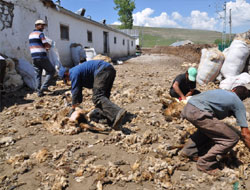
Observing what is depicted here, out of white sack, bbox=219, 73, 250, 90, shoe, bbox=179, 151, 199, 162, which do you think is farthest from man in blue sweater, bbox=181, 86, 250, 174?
white sack, bbox=219, 73, 250, 90

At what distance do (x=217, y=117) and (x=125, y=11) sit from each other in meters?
49.1

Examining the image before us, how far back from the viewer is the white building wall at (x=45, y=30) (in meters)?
6.79

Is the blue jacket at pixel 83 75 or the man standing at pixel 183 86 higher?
the blue jacket at pixel 83 75

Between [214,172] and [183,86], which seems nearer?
[214,172]

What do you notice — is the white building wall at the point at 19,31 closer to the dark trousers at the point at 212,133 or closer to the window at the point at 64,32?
the window at the point at 64,32

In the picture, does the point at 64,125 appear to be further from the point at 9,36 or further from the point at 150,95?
the point at 9,36

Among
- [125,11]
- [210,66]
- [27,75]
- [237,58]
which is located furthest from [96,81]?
[125,11]

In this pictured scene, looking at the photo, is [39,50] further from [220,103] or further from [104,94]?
[220,103]

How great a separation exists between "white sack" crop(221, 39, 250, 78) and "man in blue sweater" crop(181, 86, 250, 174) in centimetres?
472

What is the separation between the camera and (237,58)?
6734mm

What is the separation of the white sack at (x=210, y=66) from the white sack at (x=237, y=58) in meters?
0.26

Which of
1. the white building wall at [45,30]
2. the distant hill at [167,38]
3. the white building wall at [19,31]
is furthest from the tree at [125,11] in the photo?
the white building wall at [19,31]

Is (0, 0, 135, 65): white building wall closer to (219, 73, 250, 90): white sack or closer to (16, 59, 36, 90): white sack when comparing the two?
(16, 59, 36, 90): white sack

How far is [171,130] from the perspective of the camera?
12.2 feet
